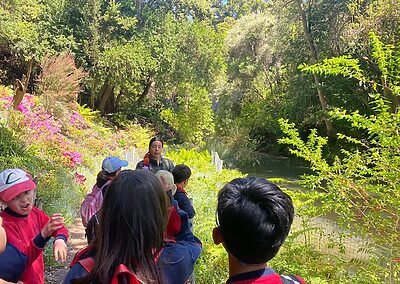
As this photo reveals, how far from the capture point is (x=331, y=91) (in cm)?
1705

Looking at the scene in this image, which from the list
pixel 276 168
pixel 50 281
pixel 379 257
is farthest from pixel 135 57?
pixel 379 257

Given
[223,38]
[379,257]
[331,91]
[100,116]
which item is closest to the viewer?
[379,257]

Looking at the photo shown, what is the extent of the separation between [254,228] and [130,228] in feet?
1.47

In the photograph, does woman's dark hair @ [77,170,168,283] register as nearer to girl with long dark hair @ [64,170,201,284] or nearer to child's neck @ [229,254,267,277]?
girl with long dark hair @ [64,170,201,284]

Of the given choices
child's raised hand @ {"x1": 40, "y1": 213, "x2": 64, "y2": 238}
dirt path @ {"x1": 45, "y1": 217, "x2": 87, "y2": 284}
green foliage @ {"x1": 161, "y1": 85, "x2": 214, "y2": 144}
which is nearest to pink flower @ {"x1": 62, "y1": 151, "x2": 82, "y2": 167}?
dirt path @ {"x1": 45, "y1": 217, "x2": 87, "y2": 284}

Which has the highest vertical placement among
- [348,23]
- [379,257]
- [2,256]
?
[348,23]

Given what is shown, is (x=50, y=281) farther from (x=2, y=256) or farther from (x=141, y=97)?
(x=141, y=97)

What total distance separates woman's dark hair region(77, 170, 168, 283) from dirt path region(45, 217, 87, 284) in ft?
12.1

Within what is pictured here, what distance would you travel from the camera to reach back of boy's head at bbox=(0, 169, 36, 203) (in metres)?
2.36

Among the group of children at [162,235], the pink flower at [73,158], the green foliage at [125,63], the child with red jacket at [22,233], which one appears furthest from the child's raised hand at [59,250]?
the green foliage at [125,63]

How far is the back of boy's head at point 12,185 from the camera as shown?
2.36m

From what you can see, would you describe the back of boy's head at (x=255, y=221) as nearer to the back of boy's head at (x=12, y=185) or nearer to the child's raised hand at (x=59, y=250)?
the child's raised hand at (x=59, y=250)

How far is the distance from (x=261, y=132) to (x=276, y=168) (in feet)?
12.2

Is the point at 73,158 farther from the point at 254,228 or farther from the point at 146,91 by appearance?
the point at 146,91
